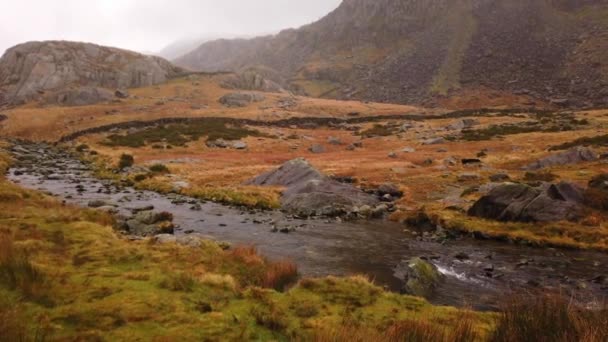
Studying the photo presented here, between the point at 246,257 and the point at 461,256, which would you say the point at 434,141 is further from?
the point at 246,257

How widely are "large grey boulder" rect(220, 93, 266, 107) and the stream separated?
336 feet

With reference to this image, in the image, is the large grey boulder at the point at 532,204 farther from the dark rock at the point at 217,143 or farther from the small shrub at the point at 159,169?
the dark rock at the point at 217,143

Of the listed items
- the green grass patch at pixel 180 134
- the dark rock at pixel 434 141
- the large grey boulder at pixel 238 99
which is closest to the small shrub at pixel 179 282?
the green grass patch at pixel 180 134

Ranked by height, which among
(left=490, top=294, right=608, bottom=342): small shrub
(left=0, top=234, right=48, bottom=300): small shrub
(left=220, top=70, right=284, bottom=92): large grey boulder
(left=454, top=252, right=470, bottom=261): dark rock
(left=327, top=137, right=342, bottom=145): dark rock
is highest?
(left=220, top=70, right=284, bottom=92): large grey boulder

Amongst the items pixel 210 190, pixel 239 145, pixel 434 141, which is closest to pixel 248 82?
pixel 239 145

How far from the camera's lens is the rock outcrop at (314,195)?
34.1 metres

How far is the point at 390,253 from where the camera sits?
2395 centimetres

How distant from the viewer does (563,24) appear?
7259 inches

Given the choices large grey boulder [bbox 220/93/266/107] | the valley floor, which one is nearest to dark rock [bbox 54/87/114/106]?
large grey boulder [bbox 220/93/266/107]

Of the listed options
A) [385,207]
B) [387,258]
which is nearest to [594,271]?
[387,258]

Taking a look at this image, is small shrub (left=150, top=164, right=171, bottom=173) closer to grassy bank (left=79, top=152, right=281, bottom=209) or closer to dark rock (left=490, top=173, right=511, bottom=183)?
grassy bank (left=79, top=152, right=281, bottom=209)

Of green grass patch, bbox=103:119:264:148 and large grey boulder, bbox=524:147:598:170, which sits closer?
large grey boulder, bbox=524:147:598:170

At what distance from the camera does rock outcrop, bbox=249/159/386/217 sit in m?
34.1

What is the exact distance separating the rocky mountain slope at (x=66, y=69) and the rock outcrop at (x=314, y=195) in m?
124
